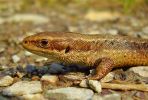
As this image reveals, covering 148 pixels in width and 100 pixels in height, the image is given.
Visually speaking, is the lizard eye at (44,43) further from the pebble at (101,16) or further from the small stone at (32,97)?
the pebble at (101,16)

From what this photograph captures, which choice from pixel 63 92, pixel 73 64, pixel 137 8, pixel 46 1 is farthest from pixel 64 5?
pixel 63 92

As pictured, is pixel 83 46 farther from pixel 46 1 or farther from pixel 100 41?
pixel 46 1

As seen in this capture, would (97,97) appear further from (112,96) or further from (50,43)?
(50,43)

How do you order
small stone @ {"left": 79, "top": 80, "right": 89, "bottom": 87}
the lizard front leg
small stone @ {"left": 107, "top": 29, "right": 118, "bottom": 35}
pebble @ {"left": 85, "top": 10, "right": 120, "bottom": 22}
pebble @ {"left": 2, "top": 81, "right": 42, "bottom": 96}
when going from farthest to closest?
pebble @ {"left": 85, "top": 10, "right": 120, "bottom": 22}
small stone @ {"left": 107, "top": 29, "right": 118, "bottom": 35}
the lizard front leg
small stone @ {"left": 79, "top": 80, "right": 89, "bottom": 87}
pebble @ {"left": 2, "top": 81, "right": 42, "bottom": 96}

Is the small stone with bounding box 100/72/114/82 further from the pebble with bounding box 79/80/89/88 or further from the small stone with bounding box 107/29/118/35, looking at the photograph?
Answer: the small stone with bounding box 107/29/118/35

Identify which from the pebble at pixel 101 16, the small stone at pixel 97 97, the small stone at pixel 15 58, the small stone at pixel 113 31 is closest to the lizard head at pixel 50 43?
the small stone at pixel 97 97

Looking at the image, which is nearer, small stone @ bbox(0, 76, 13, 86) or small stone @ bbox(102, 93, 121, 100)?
small stone @ bbox(102, 93, 121, 100)

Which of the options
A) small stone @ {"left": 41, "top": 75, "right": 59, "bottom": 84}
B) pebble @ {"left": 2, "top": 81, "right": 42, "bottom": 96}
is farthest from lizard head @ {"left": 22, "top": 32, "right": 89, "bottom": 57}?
pebble @ {"left": 2, "top": 81, "right": 42, "bottom": 96}
